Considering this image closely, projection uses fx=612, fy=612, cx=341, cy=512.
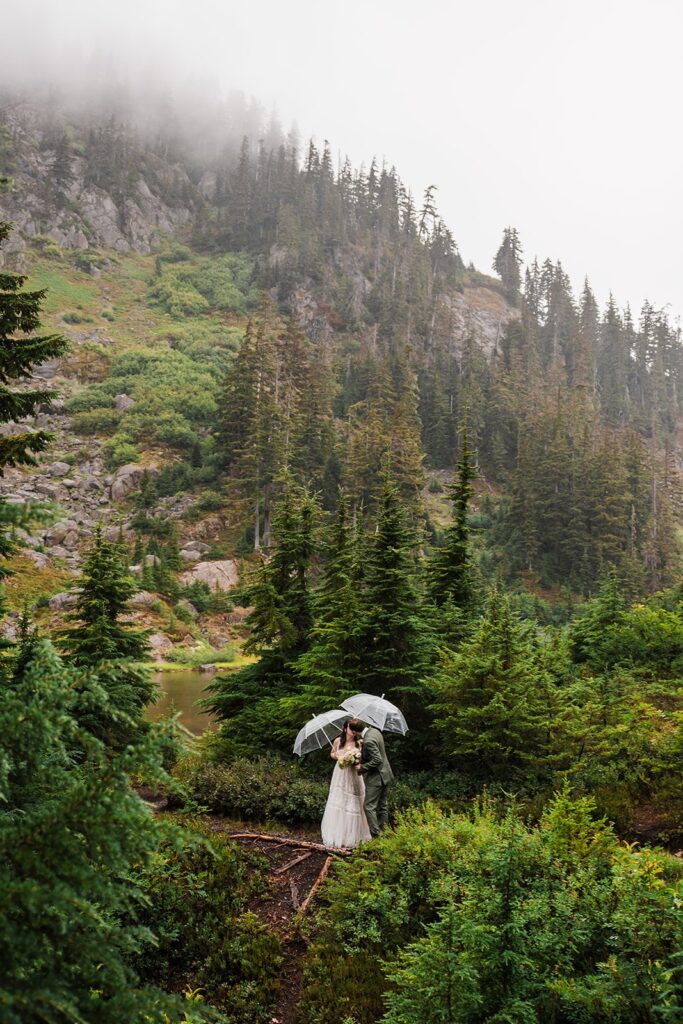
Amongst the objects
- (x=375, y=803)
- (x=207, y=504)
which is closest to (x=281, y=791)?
(x=375, y=803)

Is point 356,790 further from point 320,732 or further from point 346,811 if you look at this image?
point 320,732

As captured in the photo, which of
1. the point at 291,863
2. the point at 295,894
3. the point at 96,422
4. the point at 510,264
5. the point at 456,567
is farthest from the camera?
the point at 510,264

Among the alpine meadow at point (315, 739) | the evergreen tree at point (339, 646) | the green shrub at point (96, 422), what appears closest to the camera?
the alpine meadow at point (315, 739)

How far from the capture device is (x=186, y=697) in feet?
74.3

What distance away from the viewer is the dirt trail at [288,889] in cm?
573

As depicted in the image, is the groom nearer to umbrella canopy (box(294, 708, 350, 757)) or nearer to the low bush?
the low bush

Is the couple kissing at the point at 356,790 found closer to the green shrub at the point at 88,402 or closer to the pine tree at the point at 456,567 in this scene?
the pine tree at the point at 456,567

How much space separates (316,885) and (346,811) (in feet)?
4.18

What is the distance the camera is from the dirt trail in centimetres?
573

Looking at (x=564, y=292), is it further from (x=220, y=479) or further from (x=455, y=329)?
(x=220, y=479)

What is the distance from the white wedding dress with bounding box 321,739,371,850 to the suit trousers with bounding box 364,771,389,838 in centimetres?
8

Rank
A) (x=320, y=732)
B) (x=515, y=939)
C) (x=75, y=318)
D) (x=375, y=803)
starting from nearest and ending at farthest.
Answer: (x=515, y=939)
(x=375, y=803)
(x=320, y=732)
(x=75, y=318)

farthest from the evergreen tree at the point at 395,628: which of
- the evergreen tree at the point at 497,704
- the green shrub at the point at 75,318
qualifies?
the green shrub at the point at 75,318

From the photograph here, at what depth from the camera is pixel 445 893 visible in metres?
4.68
